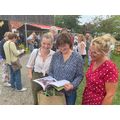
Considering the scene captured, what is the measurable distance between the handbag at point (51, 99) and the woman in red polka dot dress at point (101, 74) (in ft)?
0.74

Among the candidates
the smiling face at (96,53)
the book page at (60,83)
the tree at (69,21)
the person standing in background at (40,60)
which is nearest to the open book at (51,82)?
the book page at (60,83)

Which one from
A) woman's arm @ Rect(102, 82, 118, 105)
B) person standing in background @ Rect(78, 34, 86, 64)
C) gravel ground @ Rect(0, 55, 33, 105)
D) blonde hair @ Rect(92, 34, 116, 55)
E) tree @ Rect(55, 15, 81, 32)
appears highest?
tree @ Rect(55, 15, 81, 32)

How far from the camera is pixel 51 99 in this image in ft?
4.48

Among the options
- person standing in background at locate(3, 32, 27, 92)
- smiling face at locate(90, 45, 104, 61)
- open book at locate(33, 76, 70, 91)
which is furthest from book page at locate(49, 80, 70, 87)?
person standing in background at locate(3, 32, 27, 92)

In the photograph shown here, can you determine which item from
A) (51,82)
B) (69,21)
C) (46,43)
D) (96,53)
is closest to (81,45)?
(69,21)

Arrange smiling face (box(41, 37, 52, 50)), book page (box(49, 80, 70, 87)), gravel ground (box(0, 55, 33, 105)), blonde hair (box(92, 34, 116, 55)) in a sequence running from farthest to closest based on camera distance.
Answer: gravel ground (box(0, 55, 33, 105)), smiling face (box(41, 37, 52, 50)), book page (box(49, 80, 70, 87)), blonde hair (box(92, 34, 116, 55))

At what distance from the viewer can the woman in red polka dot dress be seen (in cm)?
107

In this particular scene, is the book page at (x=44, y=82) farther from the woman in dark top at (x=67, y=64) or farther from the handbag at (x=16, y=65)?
the handbag at (x=16, y=65)

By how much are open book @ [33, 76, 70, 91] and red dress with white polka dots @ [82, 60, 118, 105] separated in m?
0.14

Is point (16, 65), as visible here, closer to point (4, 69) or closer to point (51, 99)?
point (4, 69)

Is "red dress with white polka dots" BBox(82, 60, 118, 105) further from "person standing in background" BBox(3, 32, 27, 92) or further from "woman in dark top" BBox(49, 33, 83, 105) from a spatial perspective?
"person standing in background" BBox(3, 32, 27, 92)

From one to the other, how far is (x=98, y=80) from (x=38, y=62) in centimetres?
47
